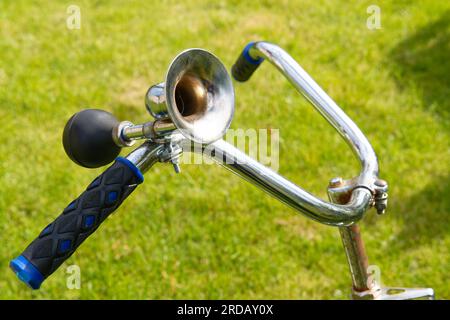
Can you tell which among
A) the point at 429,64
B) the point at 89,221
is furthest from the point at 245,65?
the point at 429,64

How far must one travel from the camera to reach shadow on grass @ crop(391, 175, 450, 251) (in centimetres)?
332

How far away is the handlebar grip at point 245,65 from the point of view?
1820mm

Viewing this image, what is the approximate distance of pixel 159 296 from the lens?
3.09 metres

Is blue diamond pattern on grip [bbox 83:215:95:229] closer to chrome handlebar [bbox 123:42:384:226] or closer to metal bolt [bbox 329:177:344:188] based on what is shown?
chrome handlebar [bbox 123:42:384:226]

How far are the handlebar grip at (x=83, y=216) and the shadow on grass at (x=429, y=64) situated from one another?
3.33 m

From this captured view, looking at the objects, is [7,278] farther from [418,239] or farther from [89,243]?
[418,239]

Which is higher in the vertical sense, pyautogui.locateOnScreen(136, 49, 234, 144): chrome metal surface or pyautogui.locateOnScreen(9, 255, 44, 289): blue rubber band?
pyautogui.locateOnScreen(136, 49, 234, 144): chrome metal surface

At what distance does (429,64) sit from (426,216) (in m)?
1.56

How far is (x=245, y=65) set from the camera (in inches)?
73.6

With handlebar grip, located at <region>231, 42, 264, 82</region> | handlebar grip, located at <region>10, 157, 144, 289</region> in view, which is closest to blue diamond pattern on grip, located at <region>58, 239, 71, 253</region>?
handlebar grip, located at <region>10, 157, 144, 289</region>

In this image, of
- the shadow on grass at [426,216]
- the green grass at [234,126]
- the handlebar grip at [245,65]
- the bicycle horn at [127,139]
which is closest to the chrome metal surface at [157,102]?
the bicycle horn at [127,139]

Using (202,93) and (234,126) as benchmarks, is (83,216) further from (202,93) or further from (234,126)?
(234,126)

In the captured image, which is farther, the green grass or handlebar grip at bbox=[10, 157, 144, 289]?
the green grass
